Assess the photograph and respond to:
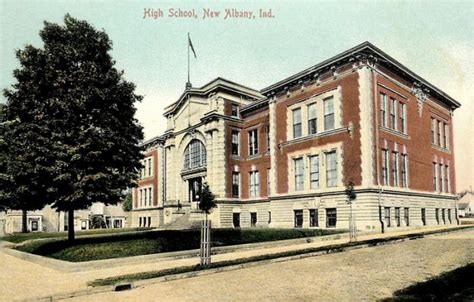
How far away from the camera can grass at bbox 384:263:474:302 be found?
7027 mm

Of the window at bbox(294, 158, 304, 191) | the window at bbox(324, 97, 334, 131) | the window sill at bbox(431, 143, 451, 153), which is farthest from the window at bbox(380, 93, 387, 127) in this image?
the window sill at bbox(431, 143, 451, 153)

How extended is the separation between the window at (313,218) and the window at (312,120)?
20.1 feet

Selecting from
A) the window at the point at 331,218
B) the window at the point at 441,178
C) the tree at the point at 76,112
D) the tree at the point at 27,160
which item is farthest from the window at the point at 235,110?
the tree at the point at 27,160

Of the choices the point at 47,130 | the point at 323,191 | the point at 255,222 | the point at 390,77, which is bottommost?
the point at 255,222

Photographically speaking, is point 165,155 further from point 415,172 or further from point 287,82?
point 415,172

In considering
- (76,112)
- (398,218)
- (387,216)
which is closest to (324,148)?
(387,216)

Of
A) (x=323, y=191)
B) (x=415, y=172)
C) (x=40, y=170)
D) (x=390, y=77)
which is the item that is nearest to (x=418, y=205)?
(x=415, y=172)

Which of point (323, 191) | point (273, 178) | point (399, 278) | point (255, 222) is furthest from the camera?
point (255, 222)

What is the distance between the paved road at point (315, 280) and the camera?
802 cm

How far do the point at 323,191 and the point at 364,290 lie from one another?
1997 centimetres

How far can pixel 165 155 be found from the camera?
49.5 meters

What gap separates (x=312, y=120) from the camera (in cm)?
3006

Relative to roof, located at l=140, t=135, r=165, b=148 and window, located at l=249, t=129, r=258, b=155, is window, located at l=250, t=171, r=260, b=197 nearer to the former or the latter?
window, located at l=249, t=129, r=258, b=155

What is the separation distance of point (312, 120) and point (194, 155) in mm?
16882
